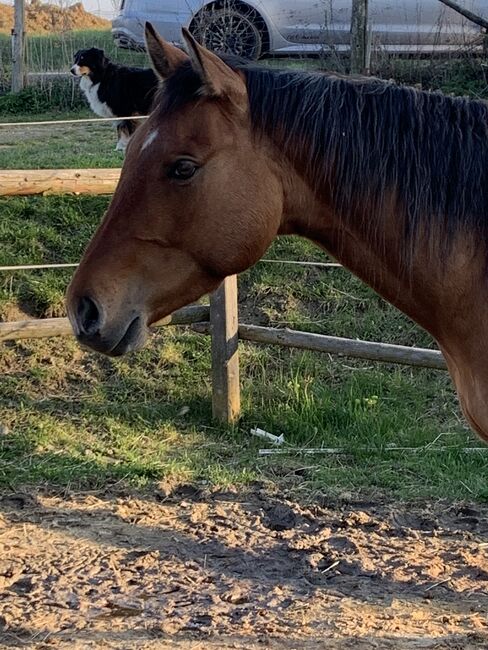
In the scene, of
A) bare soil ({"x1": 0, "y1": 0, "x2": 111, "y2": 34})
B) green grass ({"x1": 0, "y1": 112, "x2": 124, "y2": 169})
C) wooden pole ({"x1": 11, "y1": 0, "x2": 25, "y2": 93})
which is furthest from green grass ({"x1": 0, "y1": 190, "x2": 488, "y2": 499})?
bare soil ({"x1": 0, "y1": 0, "x2": 111, "y2": 34})

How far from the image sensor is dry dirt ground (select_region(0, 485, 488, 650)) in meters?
3.14

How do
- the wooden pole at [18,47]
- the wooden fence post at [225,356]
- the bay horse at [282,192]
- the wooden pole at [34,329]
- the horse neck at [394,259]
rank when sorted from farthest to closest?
the wooden pole at [18,47] < the wooden fence post at [225,356] < the wooden pole at [34,329] < the horse neck at [394,259] < the bay horse at [282,192]

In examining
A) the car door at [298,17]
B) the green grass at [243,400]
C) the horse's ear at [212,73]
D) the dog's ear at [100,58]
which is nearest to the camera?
the horse's ear at [212,73]

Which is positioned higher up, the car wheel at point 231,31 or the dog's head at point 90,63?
the car wheel at point 231,31

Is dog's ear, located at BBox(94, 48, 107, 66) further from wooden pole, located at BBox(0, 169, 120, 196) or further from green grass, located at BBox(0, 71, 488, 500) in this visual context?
wooden pole, located at BBox(0, 169, 120, 196)

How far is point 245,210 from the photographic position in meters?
2.41

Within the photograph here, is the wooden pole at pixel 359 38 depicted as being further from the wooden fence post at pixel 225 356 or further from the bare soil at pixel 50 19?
the bare soil at pixel 50 19

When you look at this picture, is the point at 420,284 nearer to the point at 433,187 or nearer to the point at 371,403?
the point at 433,187

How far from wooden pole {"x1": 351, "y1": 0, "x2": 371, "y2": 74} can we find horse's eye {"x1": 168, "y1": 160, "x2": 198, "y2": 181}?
19.0ft

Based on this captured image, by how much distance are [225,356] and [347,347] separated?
794mm

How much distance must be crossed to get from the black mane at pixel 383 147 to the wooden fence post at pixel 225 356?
2.84m

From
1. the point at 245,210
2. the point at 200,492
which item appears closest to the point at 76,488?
the point at 200,492

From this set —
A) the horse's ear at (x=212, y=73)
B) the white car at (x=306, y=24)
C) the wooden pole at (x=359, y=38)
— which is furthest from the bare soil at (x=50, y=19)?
the horse's ear at (x=212, y=73)

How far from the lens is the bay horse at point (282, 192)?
7.73 feet
